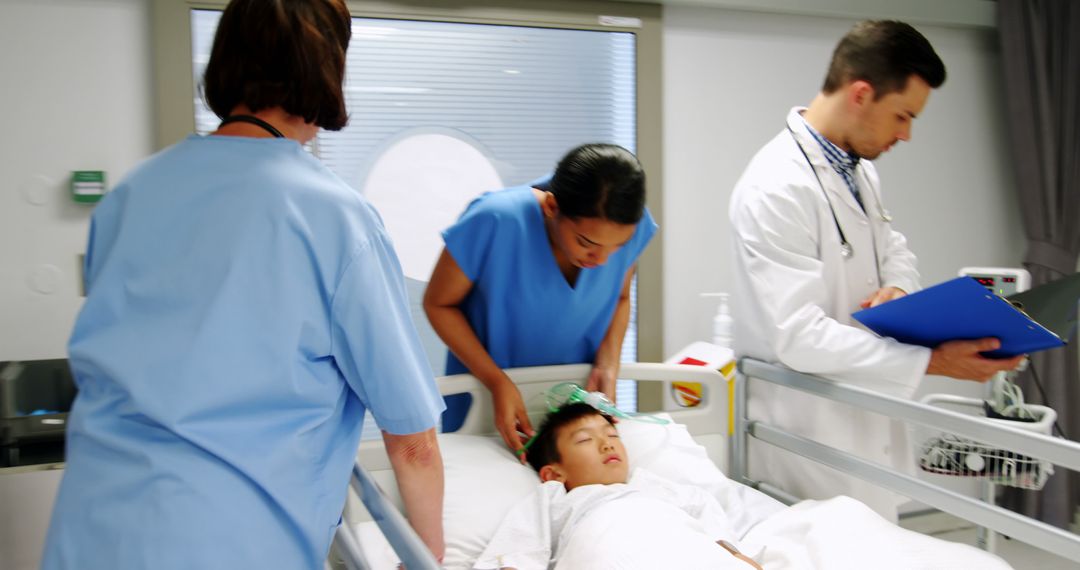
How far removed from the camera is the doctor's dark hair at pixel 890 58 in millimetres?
1869

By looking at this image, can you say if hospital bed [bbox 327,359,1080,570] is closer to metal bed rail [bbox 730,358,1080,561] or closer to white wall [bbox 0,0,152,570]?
metal bed rail [bbox 730,358,1080,561]

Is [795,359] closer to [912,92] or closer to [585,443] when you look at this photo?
[585,443]

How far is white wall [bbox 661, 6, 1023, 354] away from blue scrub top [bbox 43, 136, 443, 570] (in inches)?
88.3

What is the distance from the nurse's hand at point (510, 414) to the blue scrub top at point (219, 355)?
2.60 ft

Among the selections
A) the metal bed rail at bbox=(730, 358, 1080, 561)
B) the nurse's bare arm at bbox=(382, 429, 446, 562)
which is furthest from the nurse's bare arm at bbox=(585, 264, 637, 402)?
the nurse's bare arm at bbox=(382, 429, 446, 562)

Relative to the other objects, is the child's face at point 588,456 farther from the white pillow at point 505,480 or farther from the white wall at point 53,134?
the white wall at point 53,134

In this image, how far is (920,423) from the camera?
164 cm

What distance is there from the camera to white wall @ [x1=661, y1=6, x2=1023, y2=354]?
10.3 ft

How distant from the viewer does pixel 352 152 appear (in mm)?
→ 2770

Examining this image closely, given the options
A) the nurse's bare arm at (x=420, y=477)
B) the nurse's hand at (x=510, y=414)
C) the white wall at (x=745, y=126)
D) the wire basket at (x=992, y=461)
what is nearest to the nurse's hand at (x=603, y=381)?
the nurse's hand at (x=510, y=414)

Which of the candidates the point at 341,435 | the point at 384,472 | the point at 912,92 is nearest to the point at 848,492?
the point at 912,92

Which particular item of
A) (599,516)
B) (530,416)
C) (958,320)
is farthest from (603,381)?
(958,320)

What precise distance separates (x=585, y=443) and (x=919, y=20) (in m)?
2.69

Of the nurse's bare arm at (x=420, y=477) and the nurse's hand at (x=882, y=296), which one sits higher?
the nurse's hand at (x=882, y=296)
